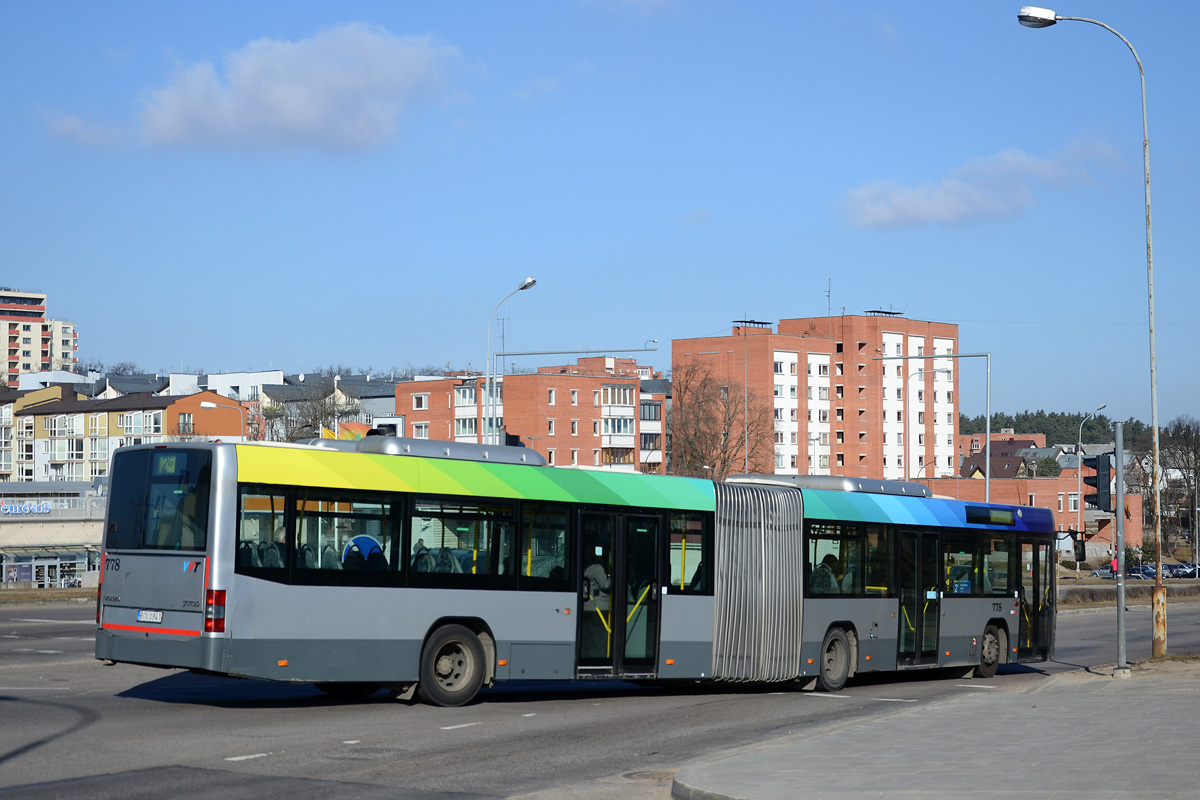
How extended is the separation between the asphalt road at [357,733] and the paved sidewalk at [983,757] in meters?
0.94

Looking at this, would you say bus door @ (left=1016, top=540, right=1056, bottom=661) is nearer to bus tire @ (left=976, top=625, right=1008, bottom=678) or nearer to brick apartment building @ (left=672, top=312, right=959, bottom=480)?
bus tire @ (left=976, top=625, right=1008, bottom=678)

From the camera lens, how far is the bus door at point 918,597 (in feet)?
69.4

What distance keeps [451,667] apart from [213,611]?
10.2 ft

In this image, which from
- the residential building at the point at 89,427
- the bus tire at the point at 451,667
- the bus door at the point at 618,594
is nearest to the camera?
the bus tire at the point at 451,667

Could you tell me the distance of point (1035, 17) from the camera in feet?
70.5

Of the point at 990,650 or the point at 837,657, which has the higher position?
the point at 837,657

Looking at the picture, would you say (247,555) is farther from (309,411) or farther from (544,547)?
(309,411)

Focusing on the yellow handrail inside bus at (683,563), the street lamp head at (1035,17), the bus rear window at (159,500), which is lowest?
the yellow handrail inside bus at (683,563)

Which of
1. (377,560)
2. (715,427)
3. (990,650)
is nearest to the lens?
(377,560)

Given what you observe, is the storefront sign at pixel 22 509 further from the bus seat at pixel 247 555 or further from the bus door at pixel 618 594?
the bus seat at pixel 247 555

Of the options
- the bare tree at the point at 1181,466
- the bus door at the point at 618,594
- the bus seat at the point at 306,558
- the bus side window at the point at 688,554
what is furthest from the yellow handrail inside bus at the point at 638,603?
the bare tree at the point at 1181,466

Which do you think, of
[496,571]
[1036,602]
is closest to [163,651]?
[496,571]

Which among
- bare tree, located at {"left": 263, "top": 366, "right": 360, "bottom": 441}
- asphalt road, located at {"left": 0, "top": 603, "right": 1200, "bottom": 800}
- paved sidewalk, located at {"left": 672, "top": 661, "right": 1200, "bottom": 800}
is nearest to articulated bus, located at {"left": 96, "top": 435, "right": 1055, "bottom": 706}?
asphalt road, located at {"left": 0, "top": 603, "right": 1200, "bottom": 800}

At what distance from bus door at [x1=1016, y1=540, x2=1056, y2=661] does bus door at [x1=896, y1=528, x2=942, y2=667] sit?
285 centimetres
